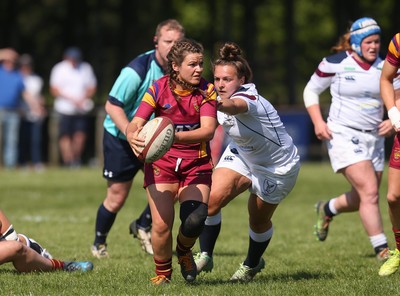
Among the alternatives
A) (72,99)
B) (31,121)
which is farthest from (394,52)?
(31,121)

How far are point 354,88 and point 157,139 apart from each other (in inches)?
129

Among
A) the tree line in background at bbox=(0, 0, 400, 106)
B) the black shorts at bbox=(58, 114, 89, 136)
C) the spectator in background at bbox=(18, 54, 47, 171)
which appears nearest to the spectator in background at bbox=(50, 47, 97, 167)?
the black shorts at bbox=(58, 114, 89, 136)

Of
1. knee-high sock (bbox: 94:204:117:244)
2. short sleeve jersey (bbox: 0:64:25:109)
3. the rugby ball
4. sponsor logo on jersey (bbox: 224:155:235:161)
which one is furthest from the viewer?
short sleeve jersey (bbox: 0:64:25:109)

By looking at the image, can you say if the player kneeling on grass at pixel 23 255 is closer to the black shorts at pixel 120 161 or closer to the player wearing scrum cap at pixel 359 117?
the black shorts at pixel 120 161

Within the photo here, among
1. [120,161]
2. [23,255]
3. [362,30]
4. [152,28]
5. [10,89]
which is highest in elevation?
[362,30]

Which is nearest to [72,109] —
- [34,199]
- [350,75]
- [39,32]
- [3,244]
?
[34,199]

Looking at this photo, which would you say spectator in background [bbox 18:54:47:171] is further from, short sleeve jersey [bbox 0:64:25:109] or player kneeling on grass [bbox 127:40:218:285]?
player kneeling on grass [bbox 127:40:218:285]

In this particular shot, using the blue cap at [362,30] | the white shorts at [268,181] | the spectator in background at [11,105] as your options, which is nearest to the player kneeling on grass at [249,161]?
the white shorts at [268,181]

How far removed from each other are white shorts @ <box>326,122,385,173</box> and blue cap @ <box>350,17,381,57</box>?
0.76 m

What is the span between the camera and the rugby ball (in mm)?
6484

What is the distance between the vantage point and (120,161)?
9125 millimetres

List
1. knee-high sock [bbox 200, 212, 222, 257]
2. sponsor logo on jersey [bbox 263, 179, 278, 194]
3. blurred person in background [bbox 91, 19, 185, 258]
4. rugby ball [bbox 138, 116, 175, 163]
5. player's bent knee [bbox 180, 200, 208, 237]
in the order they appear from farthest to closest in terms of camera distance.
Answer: blurred person in background [bbox 91, 19, 185, 258] < knee-high sock [bbox 200, 212, 222, 257] < sponsor logo on jersey [bbox 263, 179, 278, 194] < player's bent knee [bbox 180, 200, 208, 237] < rugby ball [bbox 138, 116, 175, 163]

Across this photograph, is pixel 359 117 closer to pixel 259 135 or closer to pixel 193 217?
pixel 259 135

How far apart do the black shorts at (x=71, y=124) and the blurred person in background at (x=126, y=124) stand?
11386mm
